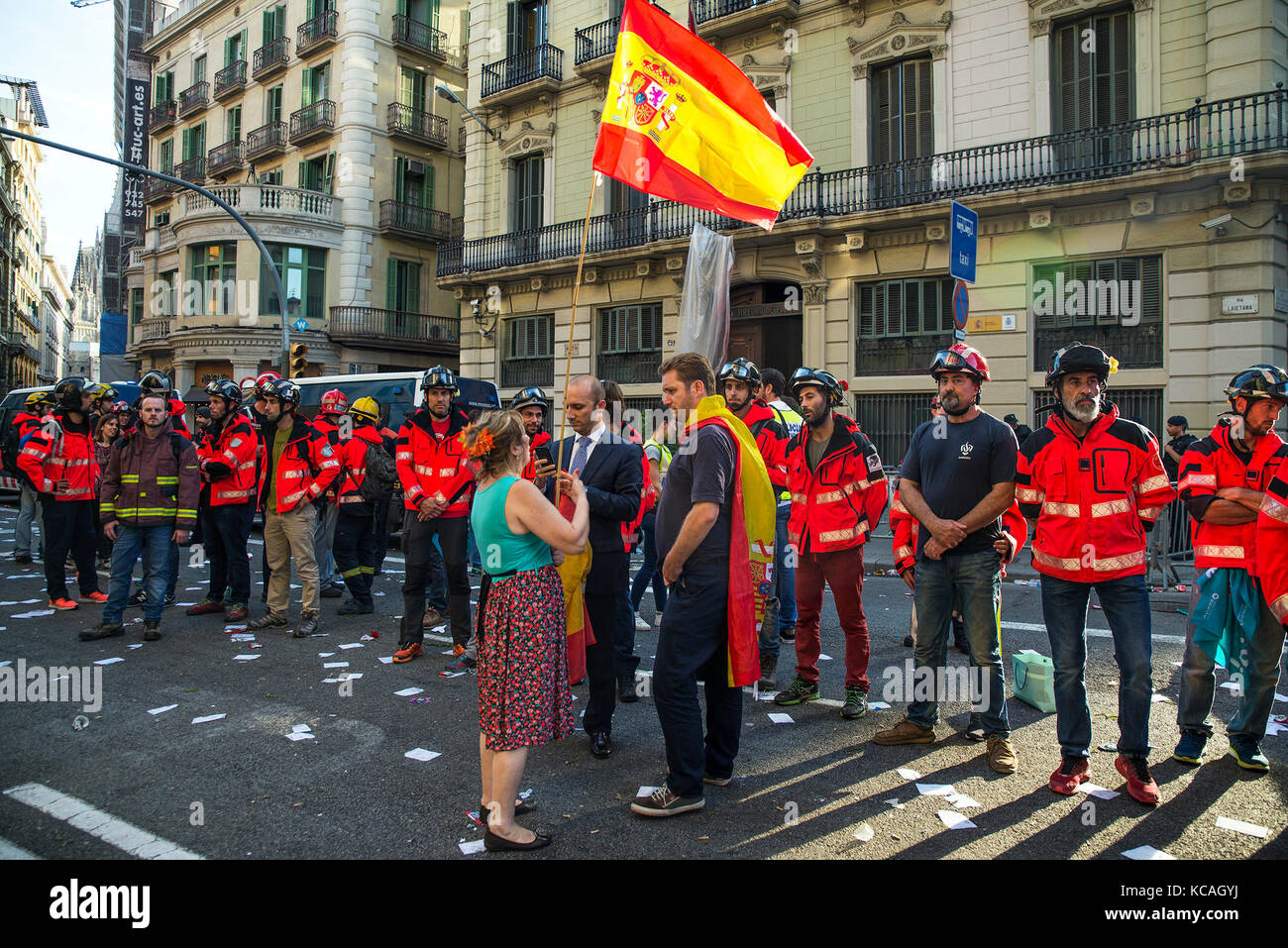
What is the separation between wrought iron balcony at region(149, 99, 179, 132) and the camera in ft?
122

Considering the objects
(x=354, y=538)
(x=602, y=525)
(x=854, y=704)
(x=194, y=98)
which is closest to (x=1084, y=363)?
(x=854, y=704)

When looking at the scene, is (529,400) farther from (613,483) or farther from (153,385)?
(153,385)

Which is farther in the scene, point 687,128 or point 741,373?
point 741,373

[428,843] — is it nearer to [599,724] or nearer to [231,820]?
[231,820]

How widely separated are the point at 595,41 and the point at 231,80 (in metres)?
19.8

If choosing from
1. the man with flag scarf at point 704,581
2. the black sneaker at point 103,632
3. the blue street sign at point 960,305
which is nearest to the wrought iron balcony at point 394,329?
the blue street sign at point 960,305

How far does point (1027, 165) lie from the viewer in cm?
1563

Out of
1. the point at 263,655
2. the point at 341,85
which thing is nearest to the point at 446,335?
the point at 341,85

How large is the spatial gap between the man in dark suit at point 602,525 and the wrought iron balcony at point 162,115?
134 feet

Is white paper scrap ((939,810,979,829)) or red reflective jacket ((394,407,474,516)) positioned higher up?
red reflective jacket ((394,407,474,516))

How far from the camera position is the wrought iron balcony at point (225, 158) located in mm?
33250

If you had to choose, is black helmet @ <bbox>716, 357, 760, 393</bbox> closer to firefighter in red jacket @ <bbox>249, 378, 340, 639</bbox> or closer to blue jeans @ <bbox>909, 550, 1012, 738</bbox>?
blue jeans @ <bbox>909, 550, 1012, 738</bbox>

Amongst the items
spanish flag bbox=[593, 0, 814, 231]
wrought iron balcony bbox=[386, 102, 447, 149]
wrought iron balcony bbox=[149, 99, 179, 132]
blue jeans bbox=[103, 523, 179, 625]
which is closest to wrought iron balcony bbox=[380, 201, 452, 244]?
wrought iron balcony bbox=[386, 102, 447, 149]

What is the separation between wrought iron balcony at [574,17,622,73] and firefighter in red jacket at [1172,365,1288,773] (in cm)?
1948
